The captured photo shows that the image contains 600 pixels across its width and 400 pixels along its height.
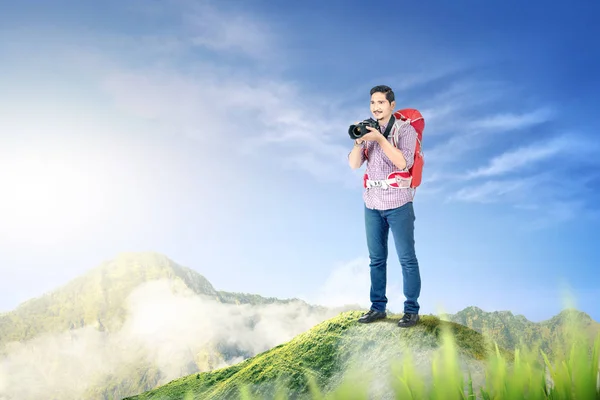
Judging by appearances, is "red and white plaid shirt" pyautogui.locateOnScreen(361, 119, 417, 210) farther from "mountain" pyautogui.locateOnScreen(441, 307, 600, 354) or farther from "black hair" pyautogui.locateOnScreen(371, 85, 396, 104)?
"mountain" pyautogui.locateOnScreen(441, 307, 600, 354)

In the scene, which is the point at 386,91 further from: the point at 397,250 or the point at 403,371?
the point at 403,371

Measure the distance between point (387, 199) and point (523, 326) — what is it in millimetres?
3103

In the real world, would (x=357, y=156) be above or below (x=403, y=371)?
above

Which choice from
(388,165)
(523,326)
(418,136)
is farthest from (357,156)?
(523,326)

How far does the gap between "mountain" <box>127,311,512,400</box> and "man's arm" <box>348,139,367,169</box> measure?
6.37 ft

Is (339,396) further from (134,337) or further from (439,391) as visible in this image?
(134,337)

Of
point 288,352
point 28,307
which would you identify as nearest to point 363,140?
point 288,352

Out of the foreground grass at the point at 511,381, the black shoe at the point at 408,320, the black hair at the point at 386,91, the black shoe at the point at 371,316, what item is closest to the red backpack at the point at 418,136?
the black hair at the point at 386,91

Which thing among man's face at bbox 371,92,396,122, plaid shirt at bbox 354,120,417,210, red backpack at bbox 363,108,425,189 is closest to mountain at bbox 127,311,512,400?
plaid shirt at bbox 354,120,417,210

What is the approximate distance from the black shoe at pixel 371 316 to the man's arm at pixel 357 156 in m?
1.81

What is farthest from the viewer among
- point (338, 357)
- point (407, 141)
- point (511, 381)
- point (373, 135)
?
point (338, 357)

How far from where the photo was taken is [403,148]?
562cm

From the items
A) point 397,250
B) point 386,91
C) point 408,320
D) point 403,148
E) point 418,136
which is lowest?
point 408,320

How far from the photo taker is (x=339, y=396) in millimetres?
2852
